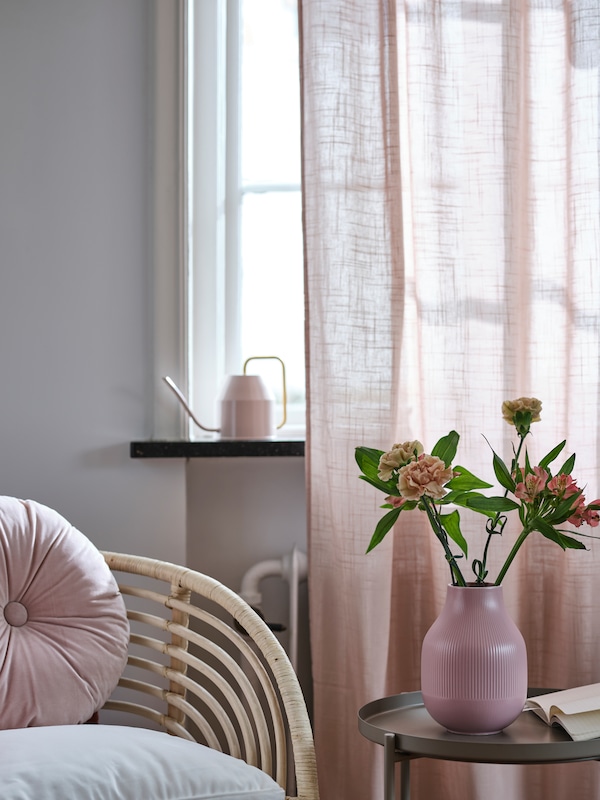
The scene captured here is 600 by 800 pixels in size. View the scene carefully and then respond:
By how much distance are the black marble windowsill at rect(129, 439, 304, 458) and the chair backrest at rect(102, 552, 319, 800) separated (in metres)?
0.21

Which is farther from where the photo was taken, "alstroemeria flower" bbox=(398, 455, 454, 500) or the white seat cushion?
"alstroemeria flower" bbox=(398, 455, 454, 500)

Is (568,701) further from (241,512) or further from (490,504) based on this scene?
(241,512)

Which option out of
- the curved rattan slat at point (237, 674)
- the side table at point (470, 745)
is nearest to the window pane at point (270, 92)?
the curved rattan slat at point (237, 674)

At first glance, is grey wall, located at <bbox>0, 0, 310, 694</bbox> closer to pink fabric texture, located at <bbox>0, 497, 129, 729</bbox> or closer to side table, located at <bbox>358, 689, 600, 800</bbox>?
pink fabric texture, located at <bbox>0, 497, 129, 729</bbox>

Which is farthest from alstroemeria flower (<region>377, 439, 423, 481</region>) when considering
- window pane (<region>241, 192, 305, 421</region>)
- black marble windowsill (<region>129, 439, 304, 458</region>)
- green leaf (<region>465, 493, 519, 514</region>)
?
window pane (<region>241, 192, 305, 421</region>)

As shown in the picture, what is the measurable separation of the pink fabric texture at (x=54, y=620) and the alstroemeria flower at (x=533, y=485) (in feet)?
2.15

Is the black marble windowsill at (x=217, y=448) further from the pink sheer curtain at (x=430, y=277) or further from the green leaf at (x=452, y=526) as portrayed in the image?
the green leaf at (x=452, y=526)

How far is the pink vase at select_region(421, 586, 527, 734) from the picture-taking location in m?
1.16

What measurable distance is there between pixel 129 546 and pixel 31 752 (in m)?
0.62

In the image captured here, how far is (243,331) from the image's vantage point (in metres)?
1.87

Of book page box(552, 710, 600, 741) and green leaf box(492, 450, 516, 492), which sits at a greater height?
green leaf box(492, 450, 516, 492)

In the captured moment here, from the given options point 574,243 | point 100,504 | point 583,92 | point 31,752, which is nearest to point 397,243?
point 574,243

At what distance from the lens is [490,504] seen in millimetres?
1212

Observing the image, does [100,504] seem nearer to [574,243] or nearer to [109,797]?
[109,797]
